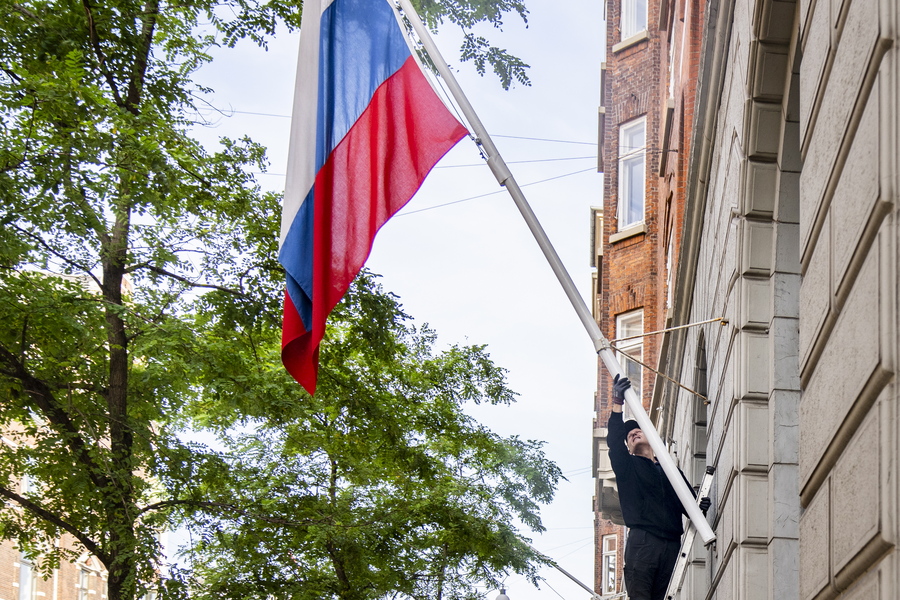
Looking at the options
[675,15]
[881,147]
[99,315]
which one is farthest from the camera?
[675,15]

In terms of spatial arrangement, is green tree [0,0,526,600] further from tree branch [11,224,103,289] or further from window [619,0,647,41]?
window [619,0,647,41]

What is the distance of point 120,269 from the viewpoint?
14.1 meters

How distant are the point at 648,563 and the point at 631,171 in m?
18.3

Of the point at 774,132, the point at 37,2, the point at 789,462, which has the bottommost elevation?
the point at 789,462

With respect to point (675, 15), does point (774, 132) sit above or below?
below

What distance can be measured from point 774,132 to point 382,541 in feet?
41.1

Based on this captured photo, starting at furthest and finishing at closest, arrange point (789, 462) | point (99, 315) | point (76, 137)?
point (99, 315) → point (76, 137) → point (789, 462)

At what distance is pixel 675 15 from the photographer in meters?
16.6

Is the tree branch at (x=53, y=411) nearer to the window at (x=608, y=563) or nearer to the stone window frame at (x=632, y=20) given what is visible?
the stone window frame at (x=632, y=20)

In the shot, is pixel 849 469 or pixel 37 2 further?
pixel 37 2

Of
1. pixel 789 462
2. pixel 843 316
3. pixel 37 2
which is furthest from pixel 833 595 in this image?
pixel 37 2

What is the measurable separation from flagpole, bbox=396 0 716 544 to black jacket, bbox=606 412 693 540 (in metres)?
0.84

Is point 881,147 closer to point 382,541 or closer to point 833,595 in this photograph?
point 833,595

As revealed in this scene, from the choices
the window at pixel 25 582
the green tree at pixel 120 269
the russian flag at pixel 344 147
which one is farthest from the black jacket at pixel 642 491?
the window at pixel 25 582
